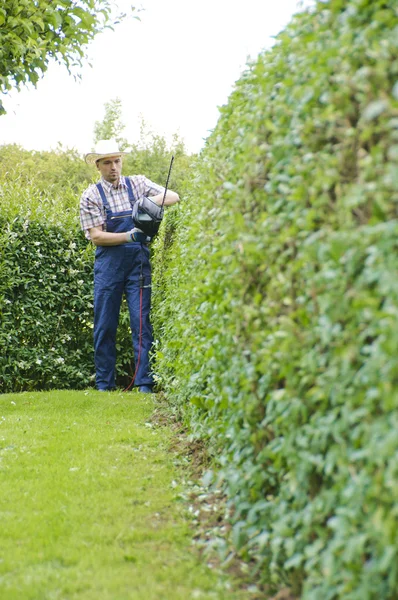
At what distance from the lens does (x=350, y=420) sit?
1.89m

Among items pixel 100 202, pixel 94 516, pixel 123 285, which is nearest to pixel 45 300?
pixel 123 285

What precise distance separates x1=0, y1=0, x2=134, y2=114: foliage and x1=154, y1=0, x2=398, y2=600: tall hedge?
16.0 feet

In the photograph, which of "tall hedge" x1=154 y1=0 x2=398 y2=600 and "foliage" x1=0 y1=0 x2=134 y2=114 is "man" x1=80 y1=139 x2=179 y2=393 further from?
"tall hedge" x1=154 y1=0 x2=398 y2=600

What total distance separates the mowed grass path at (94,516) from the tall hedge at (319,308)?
343mm

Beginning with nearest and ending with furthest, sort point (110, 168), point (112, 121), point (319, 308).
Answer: point (319, 308) → point (110, 168) → point (112, 121)

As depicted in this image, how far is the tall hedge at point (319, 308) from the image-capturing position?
5.90ft

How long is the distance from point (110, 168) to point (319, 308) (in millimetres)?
5176

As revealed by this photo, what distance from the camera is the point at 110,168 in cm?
700

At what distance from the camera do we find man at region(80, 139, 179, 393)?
6984mm

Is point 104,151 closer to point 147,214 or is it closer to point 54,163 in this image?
point 147,214

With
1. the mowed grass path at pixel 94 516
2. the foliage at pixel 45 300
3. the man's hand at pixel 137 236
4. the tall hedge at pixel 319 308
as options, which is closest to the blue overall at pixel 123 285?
the man's hand at pixel 137 236

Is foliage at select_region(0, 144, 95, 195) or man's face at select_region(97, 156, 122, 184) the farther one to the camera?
foliage at select_region(0, 144, 95, 195)

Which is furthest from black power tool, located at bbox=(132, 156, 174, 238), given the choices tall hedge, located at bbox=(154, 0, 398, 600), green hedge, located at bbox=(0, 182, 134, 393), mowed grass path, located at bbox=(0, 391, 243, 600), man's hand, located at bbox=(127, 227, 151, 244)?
tall hedge, located at bbox=(154, 0, 398, 600)

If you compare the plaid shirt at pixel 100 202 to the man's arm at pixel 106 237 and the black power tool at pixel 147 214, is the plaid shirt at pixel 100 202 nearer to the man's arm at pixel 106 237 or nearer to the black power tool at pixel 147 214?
the man's arm at pixel 106 237
